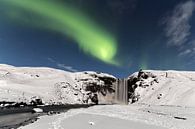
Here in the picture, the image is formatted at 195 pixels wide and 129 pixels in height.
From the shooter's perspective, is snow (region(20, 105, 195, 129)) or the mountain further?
the mountain

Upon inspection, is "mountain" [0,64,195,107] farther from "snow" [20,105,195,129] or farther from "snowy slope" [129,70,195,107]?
"snow" [20,105,195,129]

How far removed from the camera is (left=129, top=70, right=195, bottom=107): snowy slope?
11150 cm

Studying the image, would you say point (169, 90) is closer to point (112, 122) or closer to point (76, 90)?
point (76, 90)

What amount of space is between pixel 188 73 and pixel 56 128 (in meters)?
165

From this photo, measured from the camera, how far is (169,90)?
136 m

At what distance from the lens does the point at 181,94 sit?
118 m

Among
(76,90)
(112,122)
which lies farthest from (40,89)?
(112,122)

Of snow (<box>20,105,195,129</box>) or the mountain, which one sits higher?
the mountain

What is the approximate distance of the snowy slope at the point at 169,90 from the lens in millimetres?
111500

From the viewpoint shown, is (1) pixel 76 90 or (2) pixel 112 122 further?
(1) pixel 76 90

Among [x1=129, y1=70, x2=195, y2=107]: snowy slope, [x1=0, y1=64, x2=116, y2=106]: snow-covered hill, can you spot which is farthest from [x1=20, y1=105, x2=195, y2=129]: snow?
[x1=0, y1=64, x2=116, y2=106]: snow-covered hill

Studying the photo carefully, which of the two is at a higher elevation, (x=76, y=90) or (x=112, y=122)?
(x=76, y=90)

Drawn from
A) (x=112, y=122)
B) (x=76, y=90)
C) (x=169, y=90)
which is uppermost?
(x=76, y=90)

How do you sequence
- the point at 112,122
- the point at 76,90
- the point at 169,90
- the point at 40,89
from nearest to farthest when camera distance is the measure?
the point at 112,122
the point at 169,90
the point at 40,89
the point at 76,90
